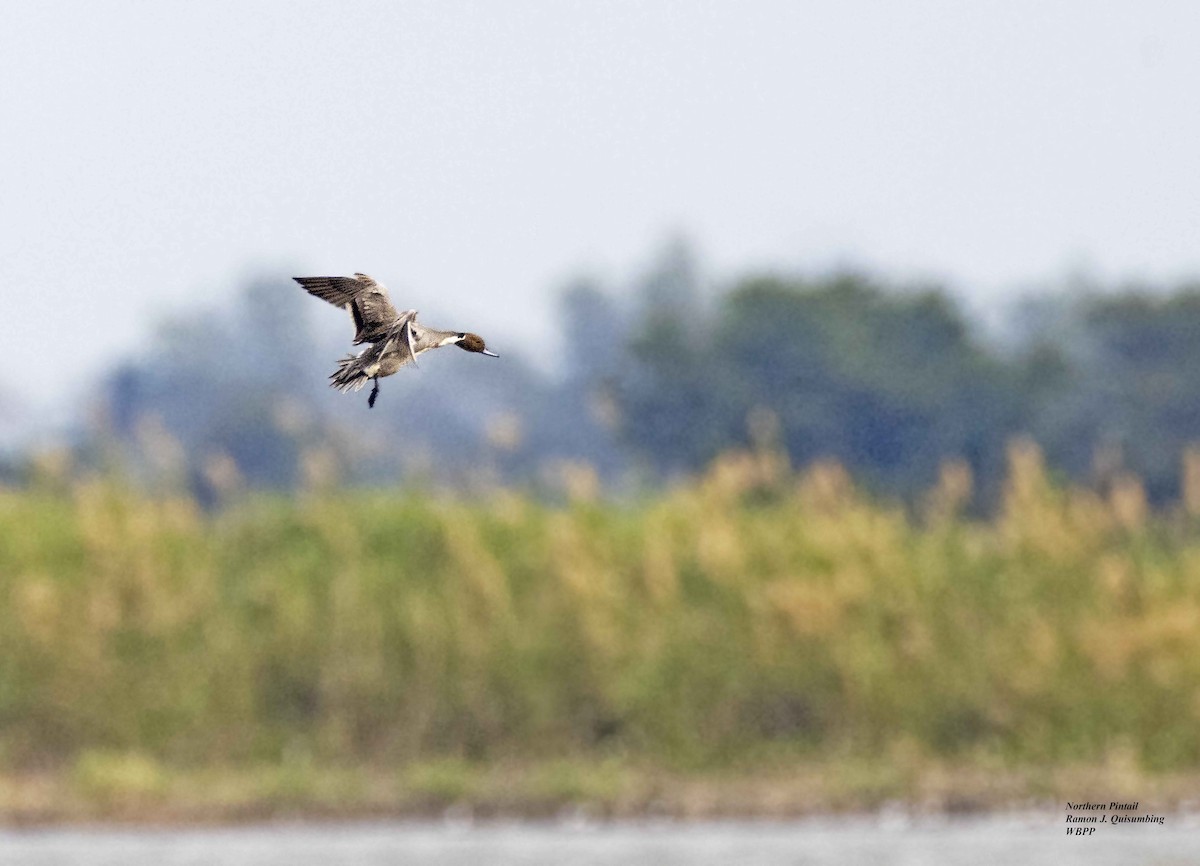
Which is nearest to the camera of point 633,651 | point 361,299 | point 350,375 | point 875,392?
point 350,375

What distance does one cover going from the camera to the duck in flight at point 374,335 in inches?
84.4

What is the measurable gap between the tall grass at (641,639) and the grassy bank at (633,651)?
18 millimetres

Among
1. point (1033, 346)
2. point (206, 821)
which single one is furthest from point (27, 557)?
point (1033, 346)

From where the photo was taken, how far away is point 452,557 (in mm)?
15570

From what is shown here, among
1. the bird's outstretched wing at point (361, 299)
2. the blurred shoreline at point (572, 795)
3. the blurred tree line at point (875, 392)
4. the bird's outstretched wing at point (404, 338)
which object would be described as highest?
the blurred tree line at point (875, 392)

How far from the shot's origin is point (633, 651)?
48.7ft

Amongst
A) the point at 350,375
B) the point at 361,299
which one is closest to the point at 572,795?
the point at 361,299

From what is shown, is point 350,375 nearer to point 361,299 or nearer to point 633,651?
point 361,299

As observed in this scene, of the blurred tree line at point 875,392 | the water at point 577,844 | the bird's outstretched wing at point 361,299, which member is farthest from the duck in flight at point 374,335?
the blurred tree line at point 875,392

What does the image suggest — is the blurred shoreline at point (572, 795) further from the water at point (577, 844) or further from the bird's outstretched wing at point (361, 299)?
the bird's outstretched wing at point (361, 299)

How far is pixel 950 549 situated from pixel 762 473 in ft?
4.83

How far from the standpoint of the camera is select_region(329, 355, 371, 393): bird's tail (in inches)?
83.5

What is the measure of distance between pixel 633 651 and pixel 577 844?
1.40m

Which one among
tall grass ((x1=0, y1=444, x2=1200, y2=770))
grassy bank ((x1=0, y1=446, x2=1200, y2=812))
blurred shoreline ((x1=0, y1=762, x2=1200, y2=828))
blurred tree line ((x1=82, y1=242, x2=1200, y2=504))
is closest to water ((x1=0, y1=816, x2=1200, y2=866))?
blurred shoreline ((x1=0, y1=762, x2=1200, y2=828))
